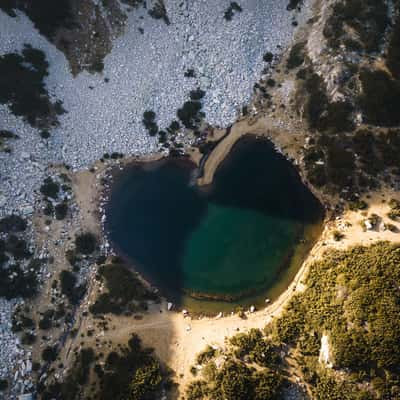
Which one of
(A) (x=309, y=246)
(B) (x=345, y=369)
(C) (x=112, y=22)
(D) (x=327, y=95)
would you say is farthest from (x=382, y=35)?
(B) (x=345, y=369)

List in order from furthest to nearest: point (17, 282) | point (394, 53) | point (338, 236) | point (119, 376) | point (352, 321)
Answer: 1. point (17, 282)
2. point (394, 53)
3. point (338, 236)
4. point (119, 376)
5. point (352, 321)

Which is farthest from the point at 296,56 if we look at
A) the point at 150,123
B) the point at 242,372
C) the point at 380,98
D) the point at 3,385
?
the point at 3,385

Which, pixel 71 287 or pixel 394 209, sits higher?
pixel 394 209

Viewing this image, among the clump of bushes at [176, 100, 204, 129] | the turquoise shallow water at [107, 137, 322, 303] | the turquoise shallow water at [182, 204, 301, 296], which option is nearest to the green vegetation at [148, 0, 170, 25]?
the clump of bushes at [176, 100, 204, 129]

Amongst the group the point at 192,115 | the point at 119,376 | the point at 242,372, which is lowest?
the point at 119,376

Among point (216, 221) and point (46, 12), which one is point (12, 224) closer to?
point (216, 221)

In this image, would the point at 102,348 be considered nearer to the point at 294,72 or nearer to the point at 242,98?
the point at 242,98

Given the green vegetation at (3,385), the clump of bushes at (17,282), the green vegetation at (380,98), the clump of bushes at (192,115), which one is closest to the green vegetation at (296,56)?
the green vegetation at (380,98)
